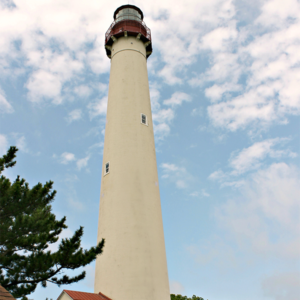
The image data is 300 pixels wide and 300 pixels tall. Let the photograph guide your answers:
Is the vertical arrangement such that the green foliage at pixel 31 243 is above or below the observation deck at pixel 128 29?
below

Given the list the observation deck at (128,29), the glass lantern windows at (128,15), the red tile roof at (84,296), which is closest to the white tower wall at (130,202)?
the red tile roof at (84,296)

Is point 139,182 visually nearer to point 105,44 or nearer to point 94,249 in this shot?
point 94,249

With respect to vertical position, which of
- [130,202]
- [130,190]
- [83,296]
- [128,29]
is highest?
[128,29]

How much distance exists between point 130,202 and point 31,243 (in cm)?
590

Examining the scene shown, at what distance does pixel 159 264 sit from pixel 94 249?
508cm

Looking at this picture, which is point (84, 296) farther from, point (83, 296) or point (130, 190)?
point (130, 190)

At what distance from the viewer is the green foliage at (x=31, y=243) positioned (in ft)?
32.9

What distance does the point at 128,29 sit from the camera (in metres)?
20.8

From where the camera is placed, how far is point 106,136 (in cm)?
1822

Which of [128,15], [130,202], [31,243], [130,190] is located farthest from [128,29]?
[31,243]

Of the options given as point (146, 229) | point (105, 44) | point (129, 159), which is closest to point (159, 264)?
point (146, 229)

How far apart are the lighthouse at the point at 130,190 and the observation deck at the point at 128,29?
0.09m

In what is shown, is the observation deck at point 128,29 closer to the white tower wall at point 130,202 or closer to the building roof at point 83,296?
the white tower wall at point 130,202

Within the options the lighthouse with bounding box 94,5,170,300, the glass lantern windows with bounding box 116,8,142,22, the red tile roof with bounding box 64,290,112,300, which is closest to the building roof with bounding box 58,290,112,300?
the red tile roof with bounding box 64,290,112,300
